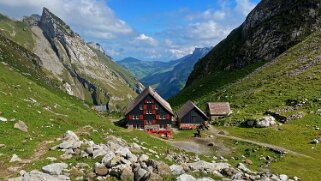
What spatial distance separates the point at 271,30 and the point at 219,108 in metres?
77.9

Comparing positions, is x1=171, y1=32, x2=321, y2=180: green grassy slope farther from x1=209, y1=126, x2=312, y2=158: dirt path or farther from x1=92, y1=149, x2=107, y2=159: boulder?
x1=92, y1=149, x2=107, y2=159: boulder

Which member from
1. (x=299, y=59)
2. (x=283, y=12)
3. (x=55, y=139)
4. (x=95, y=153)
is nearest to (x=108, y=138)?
(x=55, y=139)

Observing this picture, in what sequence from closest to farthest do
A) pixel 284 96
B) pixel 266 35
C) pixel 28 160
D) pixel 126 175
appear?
pixel 126 175
pixel 28 160
pixel 284 96
pixel 266 35

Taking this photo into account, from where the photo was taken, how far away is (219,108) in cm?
10838

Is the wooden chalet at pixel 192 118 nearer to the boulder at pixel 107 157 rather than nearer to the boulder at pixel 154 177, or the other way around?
the boulder at pixel 107 157

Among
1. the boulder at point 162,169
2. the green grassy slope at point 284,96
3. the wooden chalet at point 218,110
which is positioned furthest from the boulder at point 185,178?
the wooden chalet at point 218,110

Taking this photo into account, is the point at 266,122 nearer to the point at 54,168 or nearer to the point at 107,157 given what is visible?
the point at 107,157

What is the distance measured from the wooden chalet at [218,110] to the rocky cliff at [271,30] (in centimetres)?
6148

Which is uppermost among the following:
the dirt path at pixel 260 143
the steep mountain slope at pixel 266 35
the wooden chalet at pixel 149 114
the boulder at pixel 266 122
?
the steep mountain slope at pixel 266 35

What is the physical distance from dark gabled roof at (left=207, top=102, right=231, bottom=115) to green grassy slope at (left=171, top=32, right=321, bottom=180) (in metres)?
2.45

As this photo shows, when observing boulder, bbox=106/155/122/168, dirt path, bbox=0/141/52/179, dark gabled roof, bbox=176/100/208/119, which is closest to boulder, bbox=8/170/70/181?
dirt path, bbox=0/141/52/179

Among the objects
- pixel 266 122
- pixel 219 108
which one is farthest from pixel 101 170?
pixel 219 108

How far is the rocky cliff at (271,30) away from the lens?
160750 millimetres

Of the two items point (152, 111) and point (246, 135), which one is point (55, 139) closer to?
point (246, 135)
